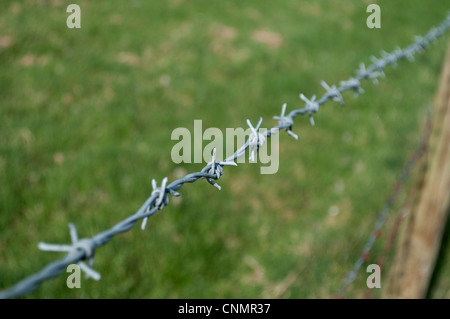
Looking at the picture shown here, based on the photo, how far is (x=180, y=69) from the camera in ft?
14.8

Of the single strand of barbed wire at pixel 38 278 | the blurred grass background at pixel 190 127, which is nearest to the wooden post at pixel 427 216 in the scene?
the blurred grass background at pixel 190 127

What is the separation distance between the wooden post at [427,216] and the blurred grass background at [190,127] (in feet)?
1.47

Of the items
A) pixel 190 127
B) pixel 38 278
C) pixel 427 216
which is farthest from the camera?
pixel 190 127

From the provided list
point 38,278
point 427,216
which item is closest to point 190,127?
point 427,216

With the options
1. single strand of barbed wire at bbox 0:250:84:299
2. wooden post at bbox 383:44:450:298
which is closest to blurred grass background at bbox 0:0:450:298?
wooden post at bbox 383:44:450:298

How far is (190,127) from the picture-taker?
3.73 metres

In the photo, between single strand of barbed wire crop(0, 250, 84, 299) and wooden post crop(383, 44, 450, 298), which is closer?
single strand of barbed wire crop(0, 250, 84, 299)

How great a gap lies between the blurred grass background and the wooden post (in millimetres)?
448

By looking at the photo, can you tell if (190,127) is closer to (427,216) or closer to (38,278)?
(427,216)

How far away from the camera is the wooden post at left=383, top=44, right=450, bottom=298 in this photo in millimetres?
1992

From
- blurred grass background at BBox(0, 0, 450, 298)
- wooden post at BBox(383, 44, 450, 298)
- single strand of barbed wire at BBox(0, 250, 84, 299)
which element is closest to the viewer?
single strand of barbed wire at BBox(0, 250, 84, 299)

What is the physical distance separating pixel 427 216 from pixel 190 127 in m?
2.22

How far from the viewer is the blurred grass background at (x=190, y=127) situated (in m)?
2.52

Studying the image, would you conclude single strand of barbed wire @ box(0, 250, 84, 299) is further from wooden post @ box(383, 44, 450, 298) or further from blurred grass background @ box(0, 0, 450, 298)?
wooden post @ box(383, 44, 450, 298)
